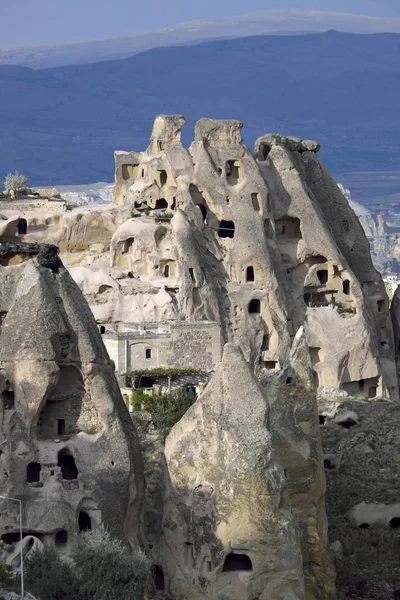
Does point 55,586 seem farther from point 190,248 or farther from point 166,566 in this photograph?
point 190,248

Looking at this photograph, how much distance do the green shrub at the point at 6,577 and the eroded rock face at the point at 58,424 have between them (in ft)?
8.80

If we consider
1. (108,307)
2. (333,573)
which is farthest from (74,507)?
(108,307)

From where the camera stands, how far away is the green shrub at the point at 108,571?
47250mm

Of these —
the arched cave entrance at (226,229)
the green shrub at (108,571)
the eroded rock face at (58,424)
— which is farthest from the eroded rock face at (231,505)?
the arched cave entrance at (226,229)

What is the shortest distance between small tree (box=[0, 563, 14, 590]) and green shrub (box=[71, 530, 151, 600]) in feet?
5.08

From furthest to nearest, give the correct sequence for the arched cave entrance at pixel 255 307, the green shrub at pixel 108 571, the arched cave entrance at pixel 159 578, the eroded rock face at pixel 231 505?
the arched cave entrance at pixel 255 307
the arched cave entrance at pixel 159 578
the eroded rock face at pixel 231 505
the green shrub at pixel 108 571

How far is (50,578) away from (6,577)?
966 mm

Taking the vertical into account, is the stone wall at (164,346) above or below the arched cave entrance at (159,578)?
above

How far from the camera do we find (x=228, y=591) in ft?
164

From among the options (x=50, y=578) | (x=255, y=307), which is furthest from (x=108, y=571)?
(x=255, y=307)

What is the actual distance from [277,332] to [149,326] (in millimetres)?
9114

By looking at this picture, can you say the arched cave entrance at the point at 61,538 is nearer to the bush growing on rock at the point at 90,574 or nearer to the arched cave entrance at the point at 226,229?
the bush growing on rock at the point at 90,574

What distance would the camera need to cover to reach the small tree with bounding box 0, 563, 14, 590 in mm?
46325

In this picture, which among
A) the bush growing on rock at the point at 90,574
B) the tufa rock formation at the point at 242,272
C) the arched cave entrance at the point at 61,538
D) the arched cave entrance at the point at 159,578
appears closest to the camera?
the bush growing on rock at the point at 90,574
